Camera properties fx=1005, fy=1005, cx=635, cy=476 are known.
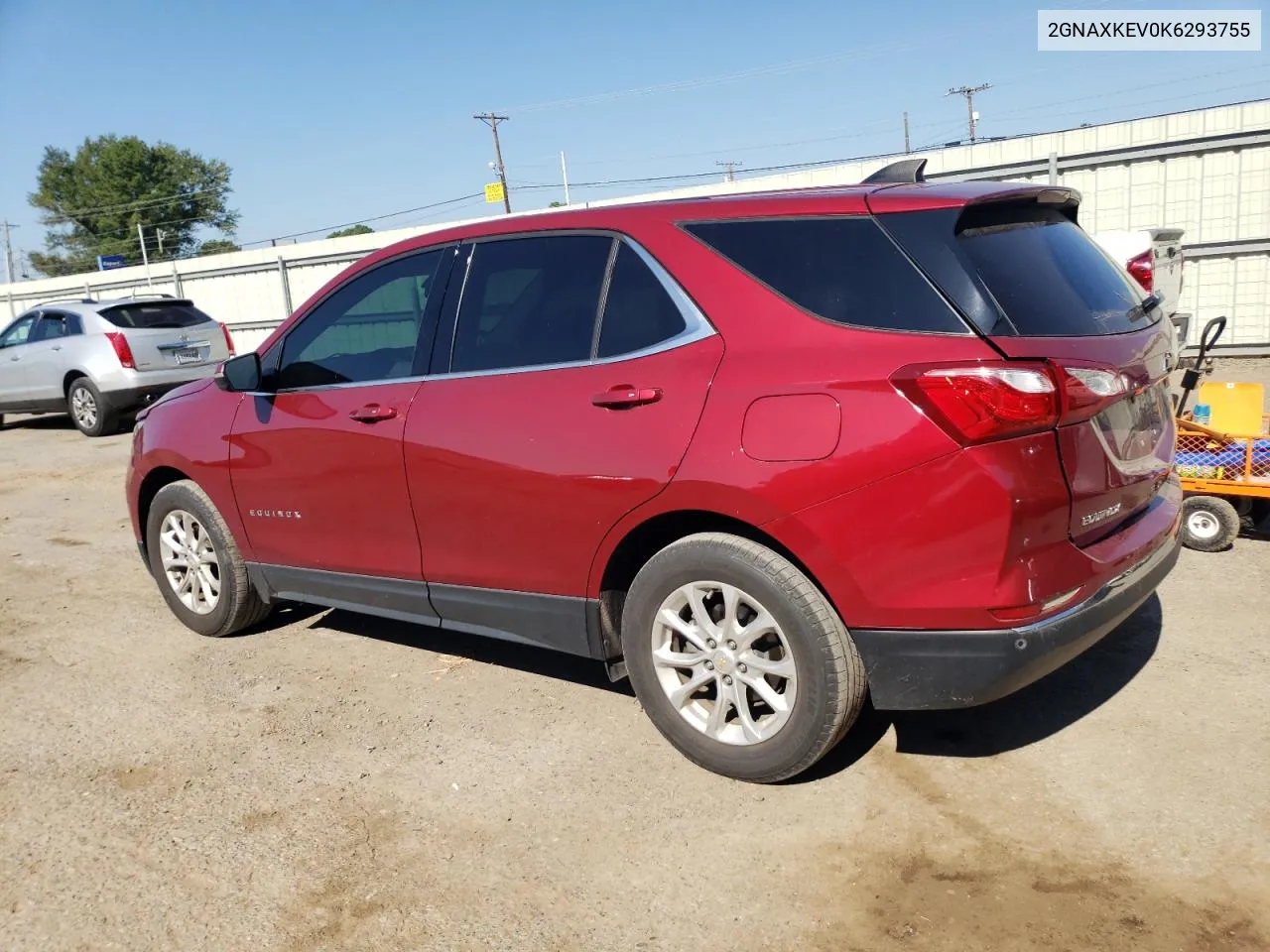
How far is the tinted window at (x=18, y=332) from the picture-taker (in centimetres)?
1364

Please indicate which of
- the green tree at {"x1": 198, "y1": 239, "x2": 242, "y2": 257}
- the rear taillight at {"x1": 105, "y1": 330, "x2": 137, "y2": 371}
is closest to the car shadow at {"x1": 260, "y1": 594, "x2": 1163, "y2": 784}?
the rear taillight at {"x1": 105, "y1": 330, "x2": 137, "y2": 371}

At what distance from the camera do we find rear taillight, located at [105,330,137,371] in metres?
12.4

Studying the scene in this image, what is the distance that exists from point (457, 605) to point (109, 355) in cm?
1064

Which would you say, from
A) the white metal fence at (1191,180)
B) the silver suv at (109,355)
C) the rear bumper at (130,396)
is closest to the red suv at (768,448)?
the white metal fence at (1191,180)

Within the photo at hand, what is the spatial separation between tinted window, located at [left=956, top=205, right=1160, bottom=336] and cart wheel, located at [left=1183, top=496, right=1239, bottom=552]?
2.29 meters

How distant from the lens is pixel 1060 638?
2.74m

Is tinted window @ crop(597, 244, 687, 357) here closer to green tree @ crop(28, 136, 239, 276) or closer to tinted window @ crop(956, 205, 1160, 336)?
tinted window @ crop(956, 205, 1160, 336)

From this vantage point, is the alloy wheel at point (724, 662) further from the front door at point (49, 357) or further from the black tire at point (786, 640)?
the front door at point (49, 357)

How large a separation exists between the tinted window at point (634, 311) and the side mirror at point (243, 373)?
73.3 inches

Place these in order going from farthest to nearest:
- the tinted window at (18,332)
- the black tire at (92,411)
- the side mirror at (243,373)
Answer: the tinted window at (18,332), the black tire at (92,411), the side mirror at (243,373)

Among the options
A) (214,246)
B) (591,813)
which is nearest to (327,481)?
(591,813)

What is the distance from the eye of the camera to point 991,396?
263cm

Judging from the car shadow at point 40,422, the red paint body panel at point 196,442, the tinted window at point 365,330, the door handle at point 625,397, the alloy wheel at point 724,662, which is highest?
the tinted window at point 365,330

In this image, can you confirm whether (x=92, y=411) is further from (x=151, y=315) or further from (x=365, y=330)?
(x=365, y=330)
